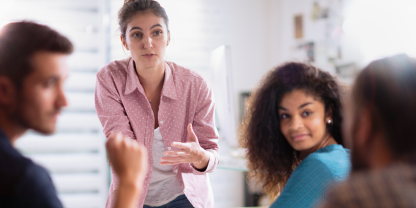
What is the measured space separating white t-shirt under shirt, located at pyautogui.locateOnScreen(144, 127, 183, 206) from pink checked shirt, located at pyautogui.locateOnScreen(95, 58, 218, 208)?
4cm

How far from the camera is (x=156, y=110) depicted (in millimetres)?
1732

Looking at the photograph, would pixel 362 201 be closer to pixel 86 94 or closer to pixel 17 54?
pixel 17 54

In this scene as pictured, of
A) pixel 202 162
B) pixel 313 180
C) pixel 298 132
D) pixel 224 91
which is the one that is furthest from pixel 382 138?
pixel 224 91

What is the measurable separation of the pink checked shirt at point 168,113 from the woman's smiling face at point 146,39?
11cm

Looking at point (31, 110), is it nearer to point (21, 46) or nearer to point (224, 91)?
point (21, 46)

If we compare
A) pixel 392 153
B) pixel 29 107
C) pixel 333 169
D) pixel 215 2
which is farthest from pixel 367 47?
pixel 29 107

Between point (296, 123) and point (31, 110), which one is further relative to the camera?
point (296, 123)

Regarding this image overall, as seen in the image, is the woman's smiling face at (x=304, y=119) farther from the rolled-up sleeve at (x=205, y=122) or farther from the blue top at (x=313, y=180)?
the rolled-up sleeve at (x=205, y=122)

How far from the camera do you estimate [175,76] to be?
175 centimetres

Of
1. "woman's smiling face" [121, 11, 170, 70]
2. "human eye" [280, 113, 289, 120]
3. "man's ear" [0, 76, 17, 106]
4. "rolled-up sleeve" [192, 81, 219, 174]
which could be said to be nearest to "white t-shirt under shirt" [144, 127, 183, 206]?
"rolled-up sleeve" [192, 81, 219, 174]

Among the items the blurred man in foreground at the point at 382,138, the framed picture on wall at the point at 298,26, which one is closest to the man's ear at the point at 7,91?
the blurred man in foreground at the point at 382,138

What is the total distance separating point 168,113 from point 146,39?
0.35 metres

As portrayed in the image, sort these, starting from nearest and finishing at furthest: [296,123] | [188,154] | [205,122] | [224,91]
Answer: [296,123] → [188,154] → [205,122] → [224,91]

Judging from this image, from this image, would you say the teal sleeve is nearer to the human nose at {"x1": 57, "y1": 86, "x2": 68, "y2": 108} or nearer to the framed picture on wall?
the human nose at {"x1": 57, "y1": 86, "x2": 68, "y2": 108}
